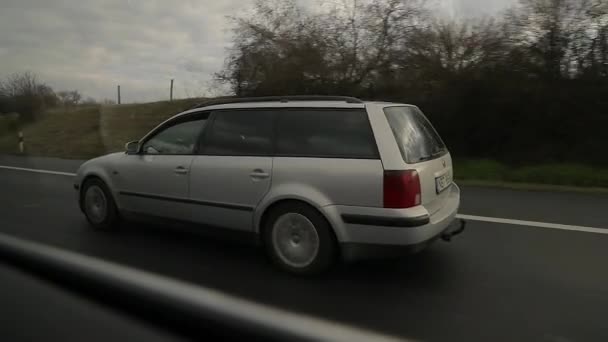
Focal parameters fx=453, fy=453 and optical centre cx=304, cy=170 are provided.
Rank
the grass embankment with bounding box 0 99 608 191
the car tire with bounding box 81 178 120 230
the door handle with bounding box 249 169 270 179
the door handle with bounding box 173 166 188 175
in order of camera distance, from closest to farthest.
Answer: the door handle with bounding box 249 169 270 179 < the door handle with bounding box 173 166 188 175 < the car tire with bounding box 81 178 120 230 < the grass embankment with bounding box 0 99 608 191

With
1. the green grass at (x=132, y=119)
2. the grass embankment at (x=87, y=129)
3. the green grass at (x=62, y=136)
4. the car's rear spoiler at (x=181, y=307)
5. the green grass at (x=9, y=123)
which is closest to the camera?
the car's rear spoiler at (x=181, y=307)

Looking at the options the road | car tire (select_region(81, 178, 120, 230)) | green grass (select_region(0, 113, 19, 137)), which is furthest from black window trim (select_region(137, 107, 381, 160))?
green grass (select_region(0, 113, 19, 137))

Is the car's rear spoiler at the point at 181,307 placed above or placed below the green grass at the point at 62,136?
below

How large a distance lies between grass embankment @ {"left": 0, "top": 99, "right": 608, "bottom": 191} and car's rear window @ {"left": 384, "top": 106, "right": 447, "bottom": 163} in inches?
201

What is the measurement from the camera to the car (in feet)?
12.2

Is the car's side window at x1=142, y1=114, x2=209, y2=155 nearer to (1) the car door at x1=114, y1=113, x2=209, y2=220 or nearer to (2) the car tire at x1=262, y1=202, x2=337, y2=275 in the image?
(1) the car door at x1=114, y1=113, x2=209, y2=220

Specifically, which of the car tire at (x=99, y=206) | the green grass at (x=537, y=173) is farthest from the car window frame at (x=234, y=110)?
the green grass at (x=537, y=173)

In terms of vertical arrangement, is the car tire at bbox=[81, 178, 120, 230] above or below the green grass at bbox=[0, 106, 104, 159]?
below

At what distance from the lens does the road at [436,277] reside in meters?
3.16

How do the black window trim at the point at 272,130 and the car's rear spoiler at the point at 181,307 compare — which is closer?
the car's rear spoiler at the point at 181,307

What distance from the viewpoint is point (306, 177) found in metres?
3.96

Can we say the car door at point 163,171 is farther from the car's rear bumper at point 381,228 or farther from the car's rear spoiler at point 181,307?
the car's rear bumper at point 381,228

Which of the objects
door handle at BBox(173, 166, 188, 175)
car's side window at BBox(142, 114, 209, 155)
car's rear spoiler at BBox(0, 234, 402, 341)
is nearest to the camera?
car's rear spoiler at BBox(0, 234, 402, 341)

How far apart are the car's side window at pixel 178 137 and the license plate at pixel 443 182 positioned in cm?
247
